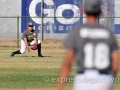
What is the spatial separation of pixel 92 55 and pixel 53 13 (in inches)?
1179

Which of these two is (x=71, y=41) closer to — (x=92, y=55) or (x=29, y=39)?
(x=92, y=55)

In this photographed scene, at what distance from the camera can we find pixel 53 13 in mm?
36312

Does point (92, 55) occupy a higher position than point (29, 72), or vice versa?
point (92, 55)

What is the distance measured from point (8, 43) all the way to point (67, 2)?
528 centimetres

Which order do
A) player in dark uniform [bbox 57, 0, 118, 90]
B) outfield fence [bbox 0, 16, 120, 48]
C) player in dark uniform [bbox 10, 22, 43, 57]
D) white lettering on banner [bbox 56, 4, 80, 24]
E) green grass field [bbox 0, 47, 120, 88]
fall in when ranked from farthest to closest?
white lettering on banner [bbox 56, 4, 80, 24] → outfield fence [bbox 0, 16, 120, 48] → player in dark uniform [bbox 10, 22, 43, 57] → green grass field [bbox 0, 47, 120, 88] → player in dark uniform [bbox 57, 0, 118, 90]

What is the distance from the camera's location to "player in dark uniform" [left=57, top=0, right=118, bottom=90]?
645cm

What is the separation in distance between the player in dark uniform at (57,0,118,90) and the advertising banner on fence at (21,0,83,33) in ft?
94.0

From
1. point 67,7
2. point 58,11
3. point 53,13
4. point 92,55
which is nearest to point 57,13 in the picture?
point 58,11

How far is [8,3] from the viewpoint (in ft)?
121

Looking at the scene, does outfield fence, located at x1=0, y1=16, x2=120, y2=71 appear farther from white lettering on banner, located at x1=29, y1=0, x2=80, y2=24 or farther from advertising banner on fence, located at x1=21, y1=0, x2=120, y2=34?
white lettering on banner, located at x1=29, y1=0, x2=80, y2=24

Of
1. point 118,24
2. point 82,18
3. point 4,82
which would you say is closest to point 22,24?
→ point 82,18

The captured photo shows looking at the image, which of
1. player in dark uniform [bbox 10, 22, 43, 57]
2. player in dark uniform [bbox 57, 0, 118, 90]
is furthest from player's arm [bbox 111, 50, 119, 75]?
player in dark uniform [bbox 10, 22, 43, 57]

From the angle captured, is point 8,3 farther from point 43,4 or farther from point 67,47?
point 67,47

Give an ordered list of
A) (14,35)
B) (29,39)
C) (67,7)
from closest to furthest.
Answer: (29,39), (14,35), (67,7)
